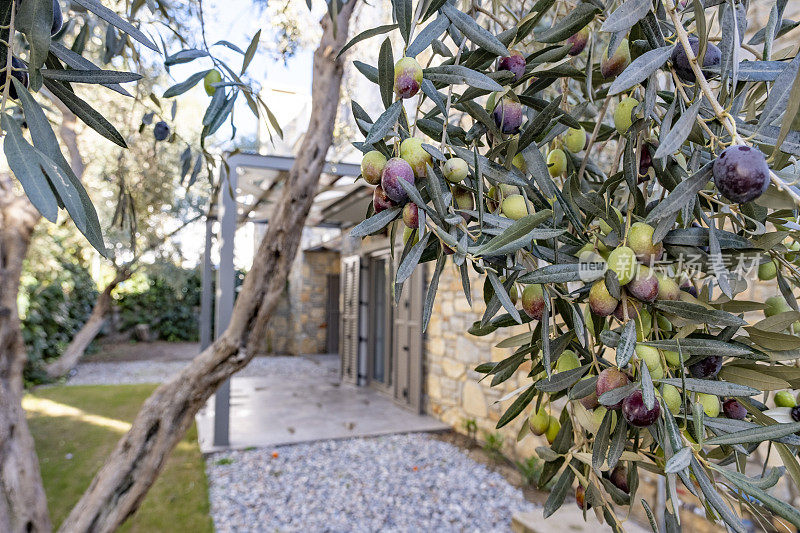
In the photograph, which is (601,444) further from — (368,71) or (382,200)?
(368,71)

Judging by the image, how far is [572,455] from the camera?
0.60 m

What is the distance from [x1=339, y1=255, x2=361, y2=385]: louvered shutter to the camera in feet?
28.1

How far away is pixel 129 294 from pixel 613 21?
1533cm

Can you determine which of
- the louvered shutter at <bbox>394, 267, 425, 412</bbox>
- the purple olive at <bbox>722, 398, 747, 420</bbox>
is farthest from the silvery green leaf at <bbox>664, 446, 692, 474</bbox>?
the louvered shutter at <bbox>394, 267, 425, 412</bbox>

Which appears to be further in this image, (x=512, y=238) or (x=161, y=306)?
(x=161, y=306)

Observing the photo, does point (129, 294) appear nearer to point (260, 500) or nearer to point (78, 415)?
point (78, 415)

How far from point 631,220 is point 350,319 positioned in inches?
332

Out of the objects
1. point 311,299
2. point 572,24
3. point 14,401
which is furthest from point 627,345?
point 311,299

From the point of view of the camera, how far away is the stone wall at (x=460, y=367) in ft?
15.4

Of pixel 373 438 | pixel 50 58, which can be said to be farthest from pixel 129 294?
pixel 50 58

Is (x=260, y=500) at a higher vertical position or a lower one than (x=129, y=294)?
lower

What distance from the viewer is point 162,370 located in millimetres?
10703

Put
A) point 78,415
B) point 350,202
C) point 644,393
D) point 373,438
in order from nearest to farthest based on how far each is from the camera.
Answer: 1. point 644,393
2. point 373,438
3. point 78,415
4. point 350,202

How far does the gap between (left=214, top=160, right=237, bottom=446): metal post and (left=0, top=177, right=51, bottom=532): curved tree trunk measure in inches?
103
